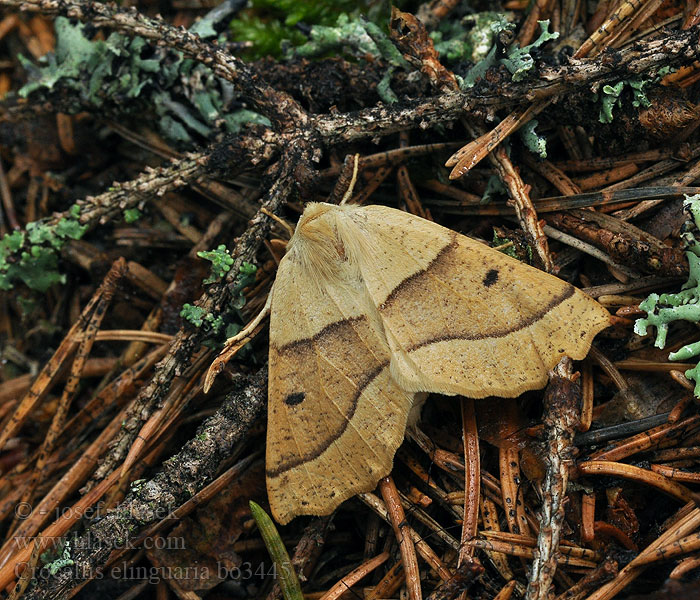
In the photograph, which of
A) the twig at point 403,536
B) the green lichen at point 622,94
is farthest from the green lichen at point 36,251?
the green lichen at point 622,94

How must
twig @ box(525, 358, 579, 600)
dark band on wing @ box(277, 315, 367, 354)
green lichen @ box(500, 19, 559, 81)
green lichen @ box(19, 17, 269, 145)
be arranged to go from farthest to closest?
→ green lichen @ box(19, 17, 269, 145) < dark band on wing @ box(277, 315, 367, 354) < green lichen @ box(500, 19, 559, 81) < twig @ box(525, 358, 579, 600)

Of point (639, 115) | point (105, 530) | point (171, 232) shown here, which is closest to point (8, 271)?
point (171, 232)

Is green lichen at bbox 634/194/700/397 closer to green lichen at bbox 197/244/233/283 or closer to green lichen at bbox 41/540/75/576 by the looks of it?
green lichen at bbox 197/244/233/283

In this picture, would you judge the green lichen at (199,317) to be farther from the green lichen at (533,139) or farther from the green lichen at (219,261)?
the green lichen at (533,139)

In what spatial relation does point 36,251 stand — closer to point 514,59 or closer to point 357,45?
point 357,45

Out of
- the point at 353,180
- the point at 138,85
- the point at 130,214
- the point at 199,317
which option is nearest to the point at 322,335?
the point at 199,317

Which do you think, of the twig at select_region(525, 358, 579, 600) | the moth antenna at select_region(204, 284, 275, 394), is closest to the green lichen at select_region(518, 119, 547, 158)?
the twig at select_region(525, 358, 579, 600)
